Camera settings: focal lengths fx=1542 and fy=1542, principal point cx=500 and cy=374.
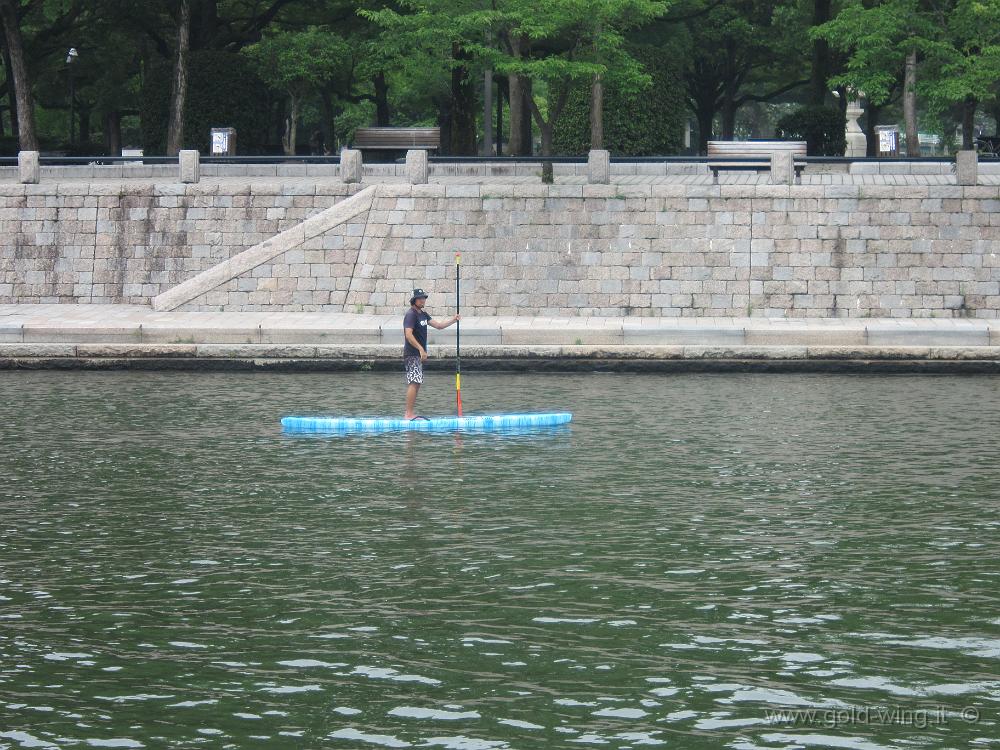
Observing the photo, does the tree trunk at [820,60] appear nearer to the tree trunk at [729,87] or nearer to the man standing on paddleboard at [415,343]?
the tree trunk at [729,87]

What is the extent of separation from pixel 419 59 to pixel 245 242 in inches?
412

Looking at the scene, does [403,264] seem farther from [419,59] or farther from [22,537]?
[22,537]

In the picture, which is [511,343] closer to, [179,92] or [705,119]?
[179,92]

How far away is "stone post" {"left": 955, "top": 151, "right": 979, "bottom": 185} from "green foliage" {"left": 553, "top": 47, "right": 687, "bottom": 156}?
11.8m

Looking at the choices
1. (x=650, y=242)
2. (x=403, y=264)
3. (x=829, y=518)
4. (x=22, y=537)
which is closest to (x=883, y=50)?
(x=650, y=242)

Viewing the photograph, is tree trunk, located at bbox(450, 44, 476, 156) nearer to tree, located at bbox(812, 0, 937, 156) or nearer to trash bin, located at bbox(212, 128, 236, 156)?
trash bin, located at bbox(212, 128, 236, 156)

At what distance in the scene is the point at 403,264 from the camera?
28.7 m

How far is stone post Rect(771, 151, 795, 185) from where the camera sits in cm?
2825

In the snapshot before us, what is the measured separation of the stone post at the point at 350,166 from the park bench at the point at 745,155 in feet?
22.4

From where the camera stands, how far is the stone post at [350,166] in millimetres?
29969

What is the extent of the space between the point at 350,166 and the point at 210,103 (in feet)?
37.4

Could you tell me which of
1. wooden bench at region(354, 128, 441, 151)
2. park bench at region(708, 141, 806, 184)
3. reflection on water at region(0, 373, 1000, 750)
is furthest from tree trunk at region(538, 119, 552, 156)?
reflection on water at region(0, 373, 1000, 750)

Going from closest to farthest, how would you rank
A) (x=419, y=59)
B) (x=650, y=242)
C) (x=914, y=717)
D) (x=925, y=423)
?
(x=914, y=717) → (x=925, y=423) → (x=650, y=242) → (x=419, y=59)

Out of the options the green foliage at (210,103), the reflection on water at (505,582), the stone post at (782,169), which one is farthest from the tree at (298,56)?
the reflection on water at (505,582)
